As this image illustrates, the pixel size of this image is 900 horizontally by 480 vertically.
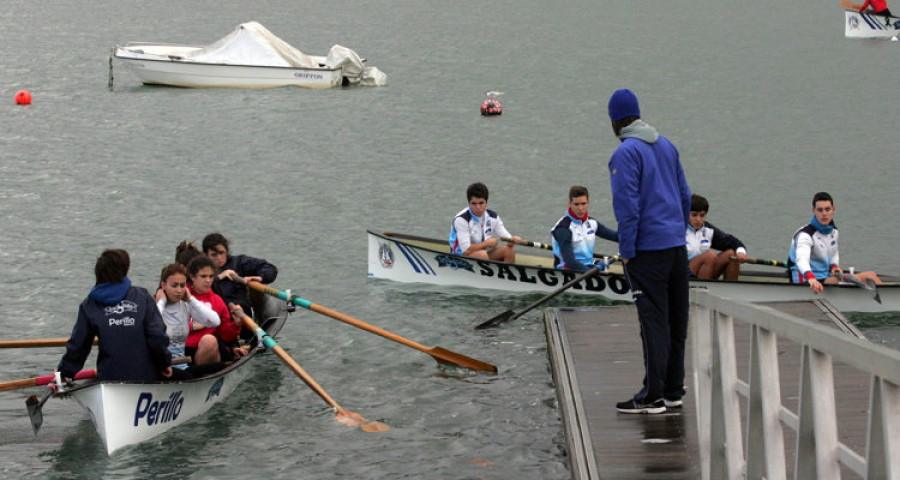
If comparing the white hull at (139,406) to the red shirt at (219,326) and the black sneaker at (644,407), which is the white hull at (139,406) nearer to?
the red shirt at (219,326)

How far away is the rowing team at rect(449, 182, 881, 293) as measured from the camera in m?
13.7

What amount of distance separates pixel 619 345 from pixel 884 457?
7.55 metres

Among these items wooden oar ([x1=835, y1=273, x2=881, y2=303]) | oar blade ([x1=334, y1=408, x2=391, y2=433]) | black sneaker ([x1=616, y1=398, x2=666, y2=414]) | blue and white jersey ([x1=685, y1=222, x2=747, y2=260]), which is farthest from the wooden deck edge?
wooden oar ([x1=835, y1=273, x2=881, y2=303])

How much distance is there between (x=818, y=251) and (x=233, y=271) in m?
6.93

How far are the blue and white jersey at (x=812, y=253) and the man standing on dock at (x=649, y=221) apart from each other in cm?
586

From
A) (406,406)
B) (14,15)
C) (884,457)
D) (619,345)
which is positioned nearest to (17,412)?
(406,406)

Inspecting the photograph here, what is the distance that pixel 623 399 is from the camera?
9.26 metres

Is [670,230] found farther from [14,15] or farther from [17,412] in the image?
[14,15]

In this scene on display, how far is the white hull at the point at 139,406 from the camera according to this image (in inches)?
370

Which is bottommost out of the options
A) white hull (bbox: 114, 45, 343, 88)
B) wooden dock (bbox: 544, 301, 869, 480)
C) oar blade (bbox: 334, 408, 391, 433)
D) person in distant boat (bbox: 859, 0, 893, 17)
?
oar blade (bbox: 334, 408, 391, 433)

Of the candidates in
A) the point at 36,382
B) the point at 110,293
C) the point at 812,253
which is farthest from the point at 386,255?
the point at 110,293

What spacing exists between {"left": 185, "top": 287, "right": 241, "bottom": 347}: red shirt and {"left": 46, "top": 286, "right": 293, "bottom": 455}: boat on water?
28 centimetres

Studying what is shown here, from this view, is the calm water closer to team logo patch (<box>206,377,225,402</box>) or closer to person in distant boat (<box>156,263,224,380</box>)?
team logo patch (<box>206,377,225,402</box>)

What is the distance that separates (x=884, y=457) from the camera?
365 cm
